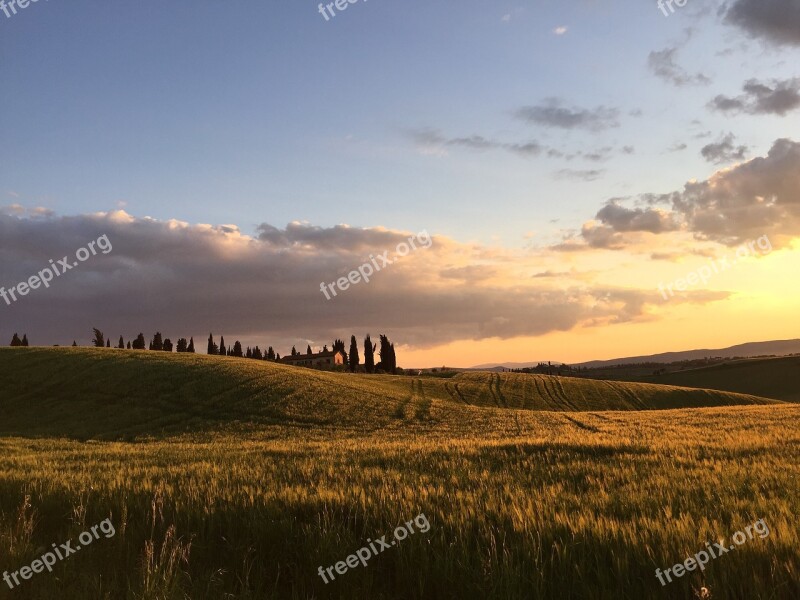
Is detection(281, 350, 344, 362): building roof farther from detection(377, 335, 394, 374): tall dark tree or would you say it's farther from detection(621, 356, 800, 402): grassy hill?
detection(621, 356, 800, 402): grassy hill

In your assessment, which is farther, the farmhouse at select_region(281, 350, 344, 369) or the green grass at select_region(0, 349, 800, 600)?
the farmhouse at select_region(281, 350, 344, 369)

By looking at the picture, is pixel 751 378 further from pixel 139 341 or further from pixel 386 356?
pixel 139 341

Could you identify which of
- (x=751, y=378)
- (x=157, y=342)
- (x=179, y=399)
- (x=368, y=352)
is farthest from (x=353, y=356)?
(x=751, y=378)

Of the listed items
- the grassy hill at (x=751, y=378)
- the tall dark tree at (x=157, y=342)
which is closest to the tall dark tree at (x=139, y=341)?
the tall dark tree at (x=157, y=342)

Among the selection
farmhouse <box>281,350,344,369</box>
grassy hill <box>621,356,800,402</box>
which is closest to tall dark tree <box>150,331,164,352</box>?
farmhouse <box>281,350,344,369</box>

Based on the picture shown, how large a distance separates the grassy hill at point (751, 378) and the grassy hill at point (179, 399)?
48377mm

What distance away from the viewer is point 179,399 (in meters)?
55.6

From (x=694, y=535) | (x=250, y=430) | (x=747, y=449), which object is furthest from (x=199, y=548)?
(x=250, y=430)

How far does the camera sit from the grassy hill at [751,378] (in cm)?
11825

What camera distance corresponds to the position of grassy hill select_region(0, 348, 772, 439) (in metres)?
47.2

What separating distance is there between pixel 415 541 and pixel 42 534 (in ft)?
17.9

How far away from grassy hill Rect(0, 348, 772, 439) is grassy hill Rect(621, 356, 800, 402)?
159 ft

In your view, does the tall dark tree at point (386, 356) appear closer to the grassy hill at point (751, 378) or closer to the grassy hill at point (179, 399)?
the grassy hill at point (179, 399)

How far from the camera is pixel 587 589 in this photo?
3936 millimetres
